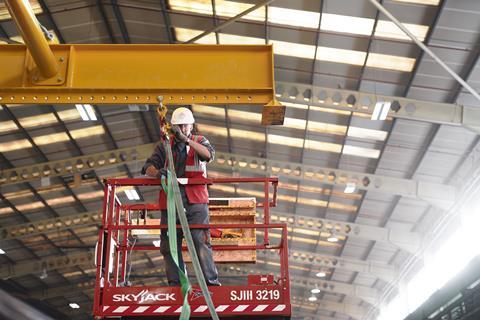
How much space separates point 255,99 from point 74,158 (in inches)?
699

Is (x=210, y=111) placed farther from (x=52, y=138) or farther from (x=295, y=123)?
(x=52, y=138)

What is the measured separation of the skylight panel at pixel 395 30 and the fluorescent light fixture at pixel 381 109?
1758mm

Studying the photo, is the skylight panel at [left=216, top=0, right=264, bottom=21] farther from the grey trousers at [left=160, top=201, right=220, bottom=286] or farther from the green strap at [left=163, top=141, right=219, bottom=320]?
the green strap at [left=163, top=141, right=219, bottom=320]

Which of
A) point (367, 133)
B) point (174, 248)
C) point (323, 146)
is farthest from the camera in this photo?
point (323, 146)

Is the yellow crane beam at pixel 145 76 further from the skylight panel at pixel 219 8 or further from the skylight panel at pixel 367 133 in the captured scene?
the skylight panel at pixel 367 133

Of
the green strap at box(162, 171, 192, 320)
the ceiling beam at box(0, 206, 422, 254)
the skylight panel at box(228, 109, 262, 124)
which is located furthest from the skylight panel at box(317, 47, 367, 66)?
the green strap at box(162, 171, 192, 320)

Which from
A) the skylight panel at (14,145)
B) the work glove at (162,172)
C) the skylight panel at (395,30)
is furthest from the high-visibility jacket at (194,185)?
the skylight panel at (14,145)

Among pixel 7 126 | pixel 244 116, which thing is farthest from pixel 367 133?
pixel 7 126

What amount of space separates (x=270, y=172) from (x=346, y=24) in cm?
808

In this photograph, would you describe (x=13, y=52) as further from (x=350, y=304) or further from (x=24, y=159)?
(x=350, y=304)

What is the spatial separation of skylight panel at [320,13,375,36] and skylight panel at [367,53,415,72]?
3.08ft

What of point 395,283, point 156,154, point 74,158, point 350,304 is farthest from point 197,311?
point 350,304

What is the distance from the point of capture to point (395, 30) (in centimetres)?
1540

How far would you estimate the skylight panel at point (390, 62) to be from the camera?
16.3 m
